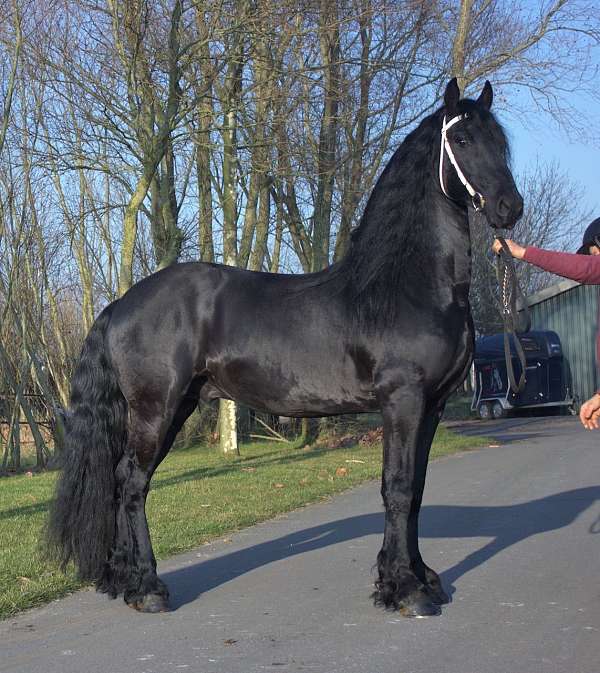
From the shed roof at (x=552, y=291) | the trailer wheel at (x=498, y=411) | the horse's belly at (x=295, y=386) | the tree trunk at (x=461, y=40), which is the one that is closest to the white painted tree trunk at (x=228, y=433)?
the tree trunk at (x=461, y=40)

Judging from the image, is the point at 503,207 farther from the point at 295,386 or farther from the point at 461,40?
the point at 461,40

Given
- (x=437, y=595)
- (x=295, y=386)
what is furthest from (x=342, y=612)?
(x=295, y=386)

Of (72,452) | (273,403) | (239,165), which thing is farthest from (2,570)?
(239,165)

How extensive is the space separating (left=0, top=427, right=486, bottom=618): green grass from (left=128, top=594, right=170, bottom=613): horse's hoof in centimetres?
73

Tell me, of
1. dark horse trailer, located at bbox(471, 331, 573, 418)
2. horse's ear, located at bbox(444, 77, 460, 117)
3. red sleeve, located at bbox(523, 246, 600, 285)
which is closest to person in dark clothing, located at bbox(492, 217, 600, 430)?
red sleeve, located at bbox(523, 246, 600, 285)

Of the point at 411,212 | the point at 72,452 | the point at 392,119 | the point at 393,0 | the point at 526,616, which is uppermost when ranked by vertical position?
the point at 393,0

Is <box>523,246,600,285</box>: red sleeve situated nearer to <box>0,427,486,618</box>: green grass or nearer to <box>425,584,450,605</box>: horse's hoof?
<box>425,584,450,605</box>: horse's hoof

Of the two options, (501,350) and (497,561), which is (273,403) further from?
(501,350)

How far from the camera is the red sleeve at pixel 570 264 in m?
4.77

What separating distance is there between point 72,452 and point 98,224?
16.8 m

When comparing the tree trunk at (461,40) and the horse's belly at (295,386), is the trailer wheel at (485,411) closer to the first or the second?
the tree trunk at (461,40)

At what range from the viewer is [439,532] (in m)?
7.58

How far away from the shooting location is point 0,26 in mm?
13969

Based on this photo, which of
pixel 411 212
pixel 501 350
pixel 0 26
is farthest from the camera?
pixel 501 350
